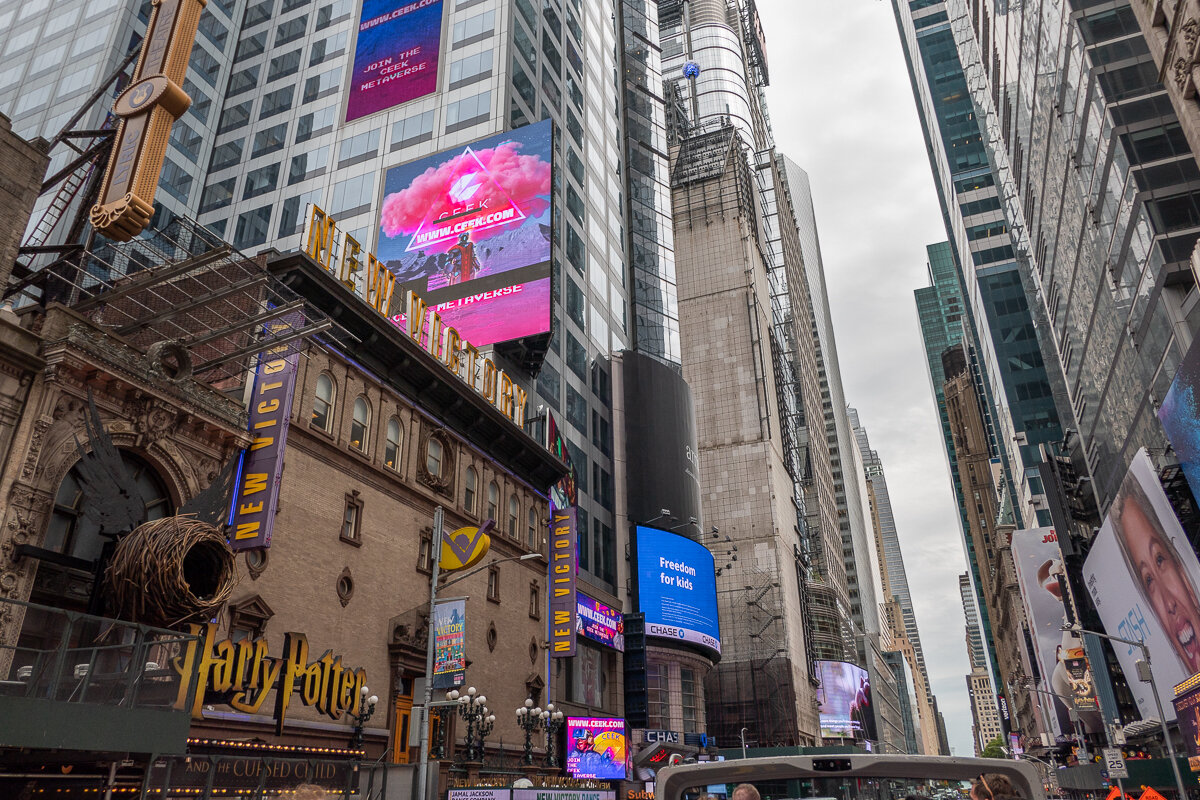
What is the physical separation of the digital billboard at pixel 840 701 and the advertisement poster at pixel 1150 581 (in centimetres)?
4824

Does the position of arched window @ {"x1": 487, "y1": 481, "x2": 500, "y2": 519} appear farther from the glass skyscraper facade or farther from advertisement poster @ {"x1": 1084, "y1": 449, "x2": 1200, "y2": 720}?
the glass skyscraper facade

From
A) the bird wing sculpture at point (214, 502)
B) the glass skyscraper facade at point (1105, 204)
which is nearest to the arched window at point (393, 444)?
the bird wing sculpture at point (214, 502)

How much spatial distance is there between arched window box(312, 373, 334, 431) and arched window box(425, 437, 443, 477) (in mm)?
5438

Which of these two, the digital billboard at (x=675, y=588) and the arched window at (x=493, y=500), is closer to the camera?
the arched window at (x=493, y=500)

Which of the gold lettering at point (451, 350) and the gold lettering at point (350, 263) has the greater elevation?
the gold lettering at point (350, 263)

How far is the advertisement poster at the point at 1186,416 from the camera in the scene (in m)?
30.2

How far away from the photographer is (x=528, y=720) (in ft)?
102

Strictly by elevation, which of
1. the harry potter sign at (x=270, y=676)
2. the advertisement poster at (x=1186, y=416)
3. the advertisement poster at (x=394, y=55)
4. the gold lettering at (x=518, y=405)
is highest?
the advertisement poster at (x=394, y=55)

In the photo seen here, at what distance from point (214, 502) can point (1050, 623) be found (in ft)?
298

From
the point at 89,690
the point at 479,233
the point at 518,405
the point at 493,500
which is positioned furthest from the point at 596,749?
the point at 89,690

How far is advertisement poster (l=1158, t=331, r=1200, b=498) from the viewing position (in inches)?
1189

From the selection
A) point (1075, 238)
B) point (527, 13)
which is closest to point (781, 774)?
point (1075, 238)

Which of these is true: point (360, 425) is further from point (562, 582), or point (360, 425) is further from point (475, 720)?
point (562, 582)

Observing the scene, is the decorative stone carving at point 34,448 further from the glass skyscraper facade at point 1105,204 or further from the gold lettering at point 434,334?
the glass skyscraper facade at point 1105,204
